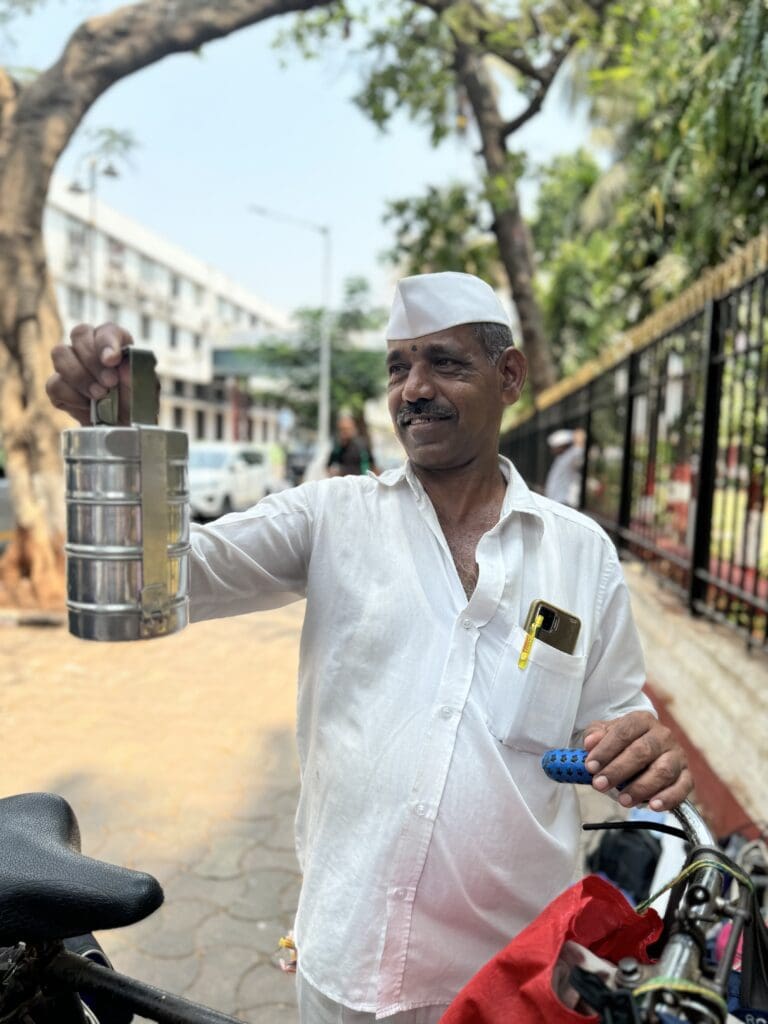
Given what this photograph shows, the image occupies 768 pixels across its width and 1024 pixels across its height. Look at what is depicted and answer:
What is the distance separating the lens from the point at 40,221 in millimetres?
7766

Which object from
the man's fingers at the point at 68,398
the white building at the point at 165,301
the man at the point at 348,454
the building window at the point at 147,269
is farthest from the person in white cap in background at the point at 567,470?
the building window at the point at 147,269

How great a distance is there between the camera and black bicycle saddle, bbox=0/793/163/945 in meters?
1.18

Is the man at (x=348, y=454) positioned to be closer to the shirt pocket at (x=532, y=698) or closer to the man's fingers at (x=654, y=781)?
the shirt pocket at (x=532, y=698)

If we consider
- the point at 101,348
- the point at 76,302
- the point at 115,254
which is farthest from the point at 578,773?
the point at 115,254

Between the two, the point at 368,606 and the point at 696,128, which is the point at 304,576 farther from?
the point at 696,128

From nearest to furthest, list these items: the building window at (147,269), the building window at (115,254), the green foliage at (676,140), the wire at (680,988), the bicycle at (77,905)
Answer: the wire at (680,988) → the bicycle at (77,905) → the green foliage at (676,140) → the building window at (115,254) → the building window at (147,269)

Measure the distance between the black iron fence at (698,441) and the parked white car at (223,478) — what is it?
949cm

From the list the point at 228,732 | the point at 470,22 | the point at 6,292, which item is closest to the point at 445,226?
the point at 470,22

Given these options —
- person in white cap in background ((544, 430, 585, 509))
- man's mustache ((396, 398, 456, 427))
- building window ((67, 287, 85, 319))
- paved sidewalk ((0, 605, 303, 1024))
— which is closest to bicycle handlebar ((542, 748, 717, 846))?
man's mustache ((396, 398, 456, 427))

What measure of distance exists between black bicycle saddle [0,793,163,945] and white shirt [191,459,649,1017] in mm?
340

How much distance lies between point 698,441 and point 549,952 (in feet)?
13.4

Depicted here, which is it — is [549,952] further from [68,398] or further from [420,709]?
[68,398]

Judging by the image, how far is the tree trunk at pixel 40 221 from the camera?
760cm

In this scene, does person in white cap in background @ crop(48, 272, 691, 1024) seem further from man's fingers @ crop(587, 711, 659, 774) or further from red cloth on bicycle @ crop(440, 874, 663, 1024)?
red cloth on bicycle @ crop(440, 874, 663, 1024)
